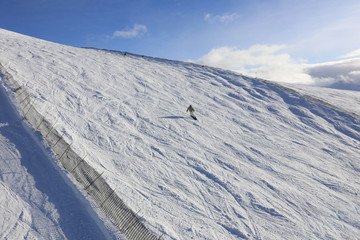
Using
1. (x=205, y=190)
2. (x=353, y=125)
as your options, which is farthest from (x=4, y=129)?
(x=353, y=125)

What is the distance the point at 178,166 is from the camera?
10180 millimetres

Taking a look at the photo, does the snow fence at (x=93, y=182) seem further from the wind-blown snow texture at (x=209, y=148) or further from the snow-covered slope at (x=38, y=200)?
the wind-blown snow texture at (x=209, y=148)

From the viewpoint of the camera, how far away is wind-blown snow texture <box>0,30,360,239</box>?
7.95m

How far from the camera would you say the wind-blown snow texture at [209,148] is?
7949 millimetres

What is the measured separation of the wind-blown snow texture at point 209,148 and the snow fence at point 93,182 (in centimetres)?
50

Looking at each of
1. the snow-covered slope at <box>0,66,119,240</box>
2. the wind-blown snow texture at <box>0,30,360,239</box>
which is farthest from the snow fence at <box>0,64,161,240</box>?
the wind-blown snow texture at <box>0,30,360,239</box>

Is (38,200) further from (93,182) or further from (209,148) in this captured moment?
(209,148)

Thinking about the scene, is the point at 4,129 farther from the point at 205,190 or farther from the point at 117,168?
the point at 205,190

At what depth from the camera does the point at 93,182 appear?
7969 mm

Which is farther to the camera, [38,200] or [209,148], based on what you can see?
[209,148]

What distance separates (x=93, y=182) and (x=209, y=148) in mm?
6258

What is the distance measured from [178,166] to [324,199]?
6413mm

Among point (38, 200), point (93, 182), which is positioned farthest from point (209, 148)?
point (38, 200)

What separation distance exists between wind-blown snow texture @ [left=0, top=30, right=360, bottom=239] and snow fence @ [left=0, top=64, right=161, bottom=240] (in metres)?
0.50
